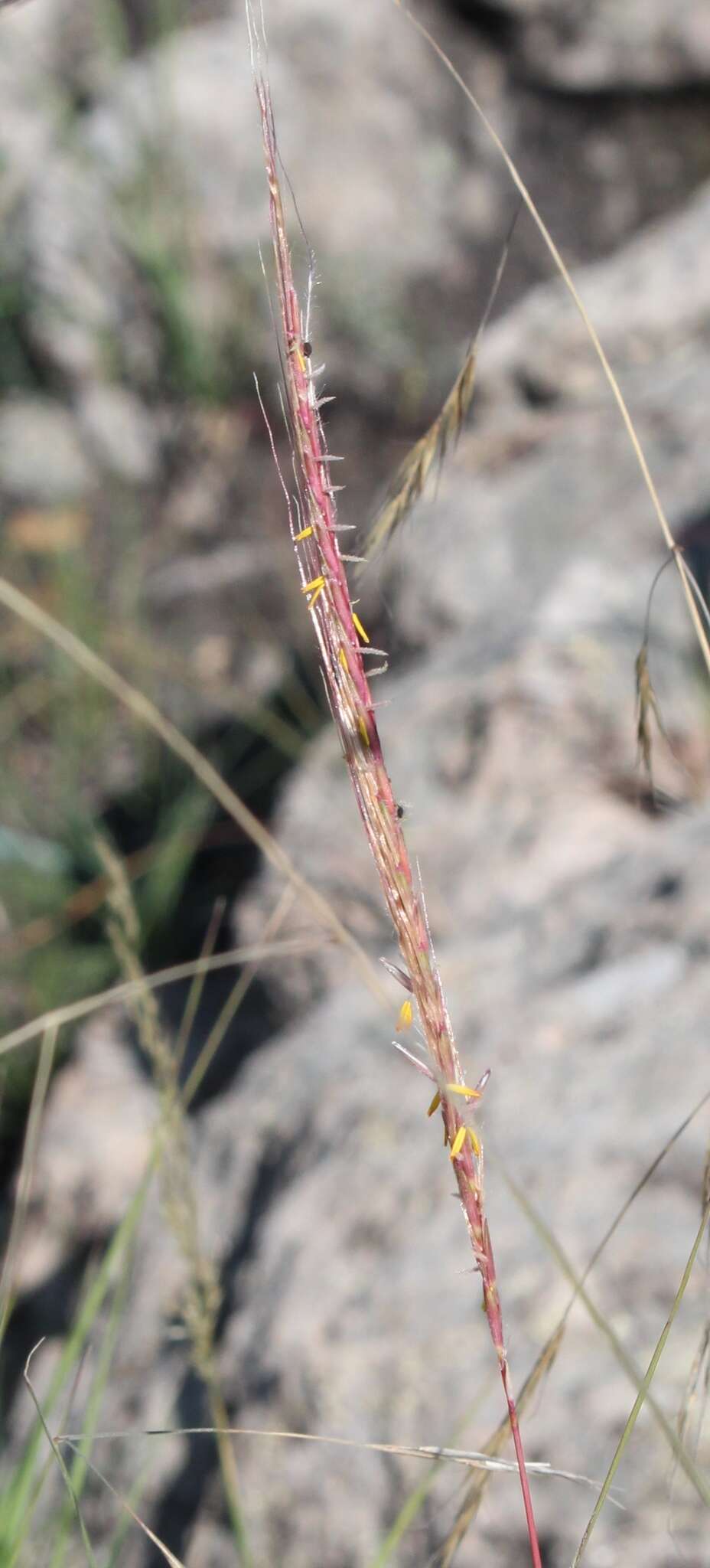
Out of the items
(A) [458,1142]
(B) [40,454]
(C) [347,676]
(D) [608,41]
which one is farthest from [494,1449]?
(D) [608,41]

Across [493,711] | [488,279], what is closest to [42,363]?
[488,279]

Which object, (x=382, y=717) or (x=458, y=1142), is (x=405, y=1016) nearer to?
(x=458, y=1142)

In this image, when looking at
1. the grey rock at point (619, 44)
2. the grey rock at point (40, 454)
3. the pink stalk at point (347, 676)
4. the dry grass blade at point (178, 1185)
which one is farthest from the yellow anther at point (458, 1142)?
the grey rock at point (619, 44)

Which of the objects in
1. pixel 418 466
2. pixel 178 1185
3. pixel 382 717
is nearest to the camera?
pixel 418 466

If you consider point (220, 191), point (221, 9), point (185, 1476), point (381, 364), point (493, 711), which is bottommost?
point (185, 1476)

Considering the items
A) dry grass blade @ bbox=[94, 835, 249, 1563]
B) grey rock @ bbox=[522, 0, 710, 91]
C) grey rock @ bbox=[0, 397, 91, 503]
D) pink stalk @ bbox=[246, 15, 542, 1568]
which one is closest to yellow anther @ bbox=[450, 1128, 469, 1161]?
pink stalk @ bbox=[246, 15, 542, 1568]

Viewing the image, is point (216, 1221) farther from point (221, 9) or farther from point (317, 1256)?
point (221, 9)

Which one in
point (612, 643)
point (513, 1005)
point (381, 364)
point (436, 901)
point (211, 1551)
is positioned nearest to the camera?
point (211, 1551)
